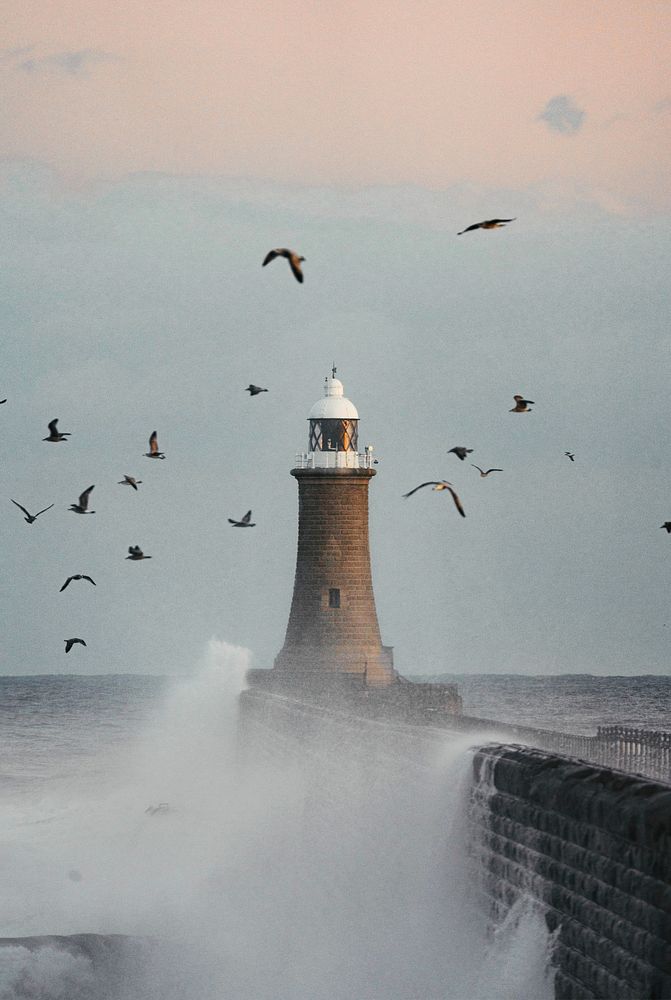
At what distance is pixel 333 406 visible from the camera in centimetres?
4447

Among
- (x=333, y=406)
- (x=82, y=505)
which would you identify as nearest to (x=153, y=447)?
(x=82, y=505)

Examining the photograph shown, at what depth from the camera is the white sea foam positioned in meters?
16.5

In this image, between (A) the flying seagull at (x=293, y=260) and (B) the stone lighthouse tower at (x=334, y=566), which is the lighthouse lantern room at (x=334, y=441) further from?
(A) the flying seagull at (x=293, y=260)

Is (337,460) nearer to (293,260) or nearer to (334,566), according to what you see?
(334,566)

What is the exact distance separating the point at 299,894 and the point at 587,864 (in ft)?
35.4

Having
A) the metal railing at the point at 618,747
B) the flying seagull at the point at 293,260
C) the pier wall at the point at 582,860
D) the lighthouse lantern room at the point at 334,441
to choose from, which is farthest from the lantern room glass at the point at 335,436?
the flying seagull at the point at 293,260

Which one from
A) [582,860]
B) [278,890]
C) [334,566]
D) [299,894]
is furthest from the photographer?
[334,566]

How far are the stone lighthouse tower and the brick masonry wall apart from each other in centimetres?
3

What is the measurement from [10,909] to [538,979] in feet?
51.2

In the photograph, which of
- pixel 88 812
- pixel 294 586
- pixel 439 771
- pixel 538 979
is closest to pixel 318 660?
pixel 294 586

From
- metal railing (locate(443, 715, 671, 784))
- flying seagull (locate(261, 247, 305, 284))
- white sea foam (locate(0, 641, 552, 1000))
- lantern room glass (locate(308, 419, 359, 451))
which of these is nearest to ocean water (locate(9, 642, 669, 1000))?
white sea foam (locate(0, 641, 552, 1000))

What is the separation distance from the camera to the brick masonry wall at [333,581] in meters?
43.7

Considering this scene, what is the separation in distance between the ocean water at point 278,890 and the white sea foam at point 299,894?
36mm

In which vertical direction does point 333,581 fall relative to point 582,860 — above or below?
above
